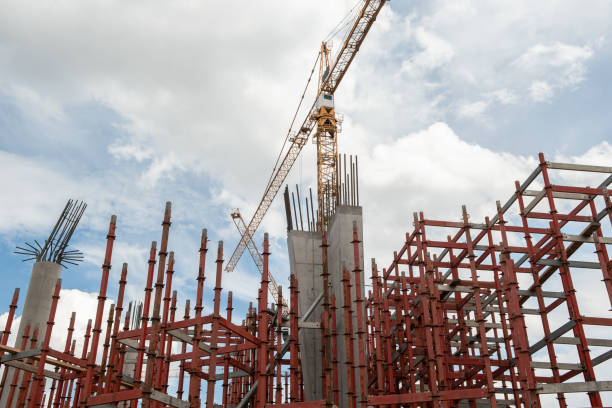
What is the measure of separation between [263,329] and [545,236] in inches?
414

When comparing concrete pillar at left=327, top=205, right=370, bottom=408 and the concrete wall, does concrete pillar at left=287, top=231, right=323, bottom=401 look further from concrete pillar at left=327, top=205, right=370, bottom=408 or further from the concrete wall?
concrete pillar at left=327, top=205, right=370, bottom=408

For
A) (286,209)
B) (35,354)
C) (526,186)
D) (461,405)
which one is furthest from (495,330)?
(35,354)

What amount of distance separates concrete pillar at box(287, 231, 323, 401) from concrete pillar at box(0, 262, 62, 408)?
413 inches

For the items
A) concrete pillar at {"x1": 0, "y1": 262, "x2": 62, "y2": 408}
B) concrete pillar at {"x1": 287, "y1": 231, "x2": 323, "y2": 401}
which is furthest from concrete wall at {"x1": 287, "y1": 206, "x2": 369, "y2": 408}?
concrete pillar at {"x1": 0, "y1": 262, "x2": 62, "y2": 408}

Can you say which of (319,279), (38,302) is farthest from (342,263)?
(38,302)

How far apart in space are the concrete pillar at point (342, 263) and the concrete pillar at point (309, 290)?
1.00 metres

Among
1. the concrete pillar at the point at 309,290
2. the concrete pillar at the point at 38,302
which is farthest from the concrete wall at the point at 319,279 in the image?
the concrete pillar at the point at 38,302

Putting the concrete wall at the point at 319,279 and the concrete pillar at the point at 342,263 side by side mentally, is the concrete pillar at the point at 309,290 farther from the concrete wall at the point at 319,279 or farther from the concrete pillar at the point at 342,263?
the concrete pillar at the point at 342,263

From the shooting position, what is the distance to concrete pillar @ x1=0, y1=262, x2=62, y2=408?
22.0m

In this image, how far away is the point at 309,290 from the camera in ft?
68.7

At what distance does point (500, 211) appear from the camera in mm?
18609

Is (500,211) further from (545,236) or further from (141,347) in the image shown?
(141,347)

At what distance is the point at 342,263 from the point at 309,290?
8.45 ft

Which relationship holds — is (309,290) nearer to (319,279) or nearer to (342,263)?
(319,279)
